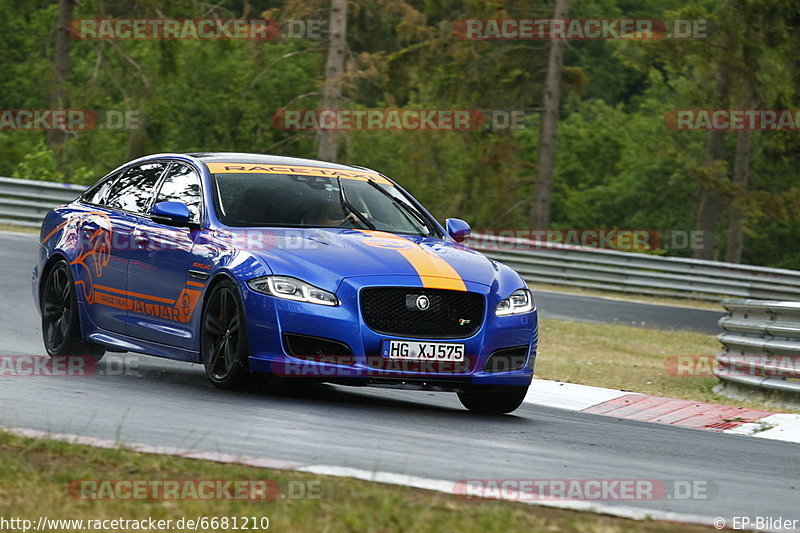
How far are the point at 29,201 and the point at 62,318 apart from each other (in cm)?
1271

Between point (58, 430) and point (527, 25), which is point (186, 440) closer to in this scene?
point (58, 430)

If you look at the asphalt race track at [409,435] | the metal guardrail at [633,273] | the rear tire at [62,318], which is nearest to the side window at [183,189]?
the rear tire at [62,318]

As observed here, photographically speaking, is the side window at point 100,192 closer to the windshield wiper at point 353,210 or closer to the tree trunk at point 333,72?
the windshield wiper at point 353,210

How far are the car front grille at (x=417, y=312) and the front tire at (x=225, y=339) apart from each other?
2.69 feet

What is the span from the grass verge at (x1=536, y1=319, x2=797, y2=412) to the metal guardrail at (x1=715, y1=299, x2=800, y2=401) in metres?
0.21

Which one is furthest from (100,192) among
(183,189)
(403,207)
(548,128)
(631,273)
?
(548,128)

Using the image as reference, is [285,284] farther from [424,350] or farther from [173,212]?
[173,212]

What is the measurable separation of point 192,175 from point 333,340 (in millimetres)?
2148

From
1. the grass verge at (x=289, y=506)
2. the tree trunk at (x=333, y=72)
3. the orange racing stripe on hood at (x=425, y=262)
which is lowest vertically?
the grass verge at (x=289, y=506)

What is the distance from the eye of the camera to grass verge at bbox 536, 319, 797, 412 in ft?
40.1

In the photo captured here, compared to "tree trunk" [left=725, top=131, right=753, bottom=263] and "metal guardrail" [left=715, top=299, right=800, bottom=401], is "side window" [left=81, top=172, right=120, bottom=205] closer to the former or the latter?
"metal guardrail" [left=715, top=299, right=800, bottom=401]

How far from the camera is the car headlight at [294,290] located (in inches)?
321

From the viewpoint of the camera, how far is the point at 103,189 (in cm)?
1068

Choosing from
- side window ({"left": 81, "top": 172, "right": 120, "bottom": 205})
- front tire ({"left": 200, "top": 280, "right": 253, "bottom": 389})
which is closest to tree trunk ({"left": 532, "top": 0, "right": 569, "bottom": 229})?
side window ({"left": 81, "top": 172, "right": 120, "bottom": 205})
